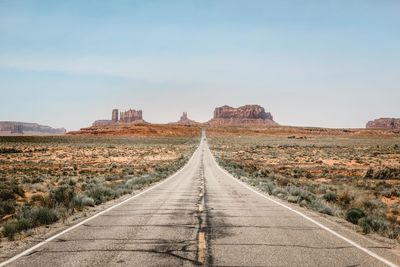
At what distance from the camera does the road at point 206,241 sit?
7.09 metres

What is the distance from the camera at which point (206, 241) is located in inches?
335

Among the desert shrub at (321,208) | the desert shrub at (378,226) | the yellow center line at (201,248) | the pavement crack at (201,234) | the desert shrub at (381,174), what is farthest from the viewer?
the desert shrub at (381,174)

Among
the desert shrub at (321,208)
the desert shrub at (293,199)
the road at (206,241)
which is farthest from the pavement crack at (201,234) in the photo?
the desert shrub at (321,208)

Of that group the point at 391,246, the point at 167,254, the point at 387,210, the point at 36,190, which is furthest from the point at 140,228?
the point at 36,190

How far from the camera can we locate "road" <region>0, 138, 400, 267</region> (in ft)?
23.3

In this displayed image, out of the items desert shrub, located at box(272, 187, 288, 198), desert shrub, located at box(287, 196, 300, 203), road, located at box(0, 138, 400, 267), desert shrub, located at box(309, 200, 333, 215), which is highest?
road, located at box(0, 138, 400, 267)

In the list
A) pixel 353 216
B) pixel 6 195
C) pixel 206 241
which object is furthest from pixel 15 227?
pixel 6 195

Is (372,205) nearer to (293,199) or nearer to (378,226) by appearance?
(293,199)

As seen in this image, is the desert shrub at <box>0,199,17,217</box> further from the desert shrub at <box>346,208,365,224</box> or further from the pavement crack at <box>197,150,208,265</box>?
the desert shrub at <box>346,208,365,224</box>

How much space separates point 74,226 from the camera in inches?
414

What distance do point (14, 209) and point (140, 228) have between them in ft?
27.2

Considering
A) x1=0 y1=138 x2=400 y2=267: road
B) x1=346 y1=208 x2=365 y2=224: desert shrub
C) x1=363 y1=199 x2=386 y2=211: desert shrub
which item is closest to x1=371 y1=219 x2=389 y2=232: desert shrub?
x1=0 y1=138 x2=400 y2=267: road

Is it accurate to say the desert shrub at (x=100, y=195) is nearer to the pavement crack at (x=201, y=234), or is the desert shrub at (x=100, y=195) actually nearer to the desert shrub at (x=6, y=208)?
the desert shrub at (x=6, y=208)

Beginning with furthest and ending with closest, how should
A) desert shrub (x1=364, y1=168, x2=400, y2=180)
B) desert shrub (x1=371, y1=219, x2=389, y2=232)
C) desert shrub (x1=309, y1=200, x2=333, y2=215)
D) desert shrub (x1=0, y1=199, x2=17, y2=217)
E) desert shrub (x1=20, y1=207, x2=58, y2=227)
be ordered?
desert shrub (x1=364, y1=168, x2=400, y2=180), desert shrub (x1=0, y1=199, x2=17, y2=217), desert shrub (x1=309, y1=200, x2=333, y2=215), desert shrub (x1=20, y1=207, x2=58, y2=227), desert shrub (x1=371, y1=219, x2=389, y2=232)
